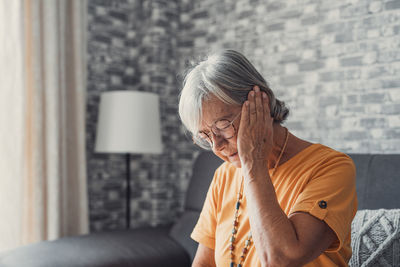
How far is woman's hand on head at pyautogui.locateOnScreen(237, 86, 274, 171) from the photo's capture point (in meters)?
1.20

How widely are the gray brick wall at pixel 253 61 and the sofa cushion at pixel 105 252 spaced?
711mm

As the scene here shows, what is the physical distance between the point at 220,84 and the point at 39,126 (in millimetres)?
1724

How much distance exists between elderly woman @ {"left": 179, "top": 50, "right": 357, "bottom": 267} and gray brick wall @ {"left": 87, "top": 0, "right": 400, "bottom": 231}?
0.67 m

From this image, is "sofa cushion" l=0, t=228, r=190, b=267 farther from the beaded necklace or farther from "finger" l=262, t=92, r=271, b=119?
"finger" l=262, t=92, r=271, b=119

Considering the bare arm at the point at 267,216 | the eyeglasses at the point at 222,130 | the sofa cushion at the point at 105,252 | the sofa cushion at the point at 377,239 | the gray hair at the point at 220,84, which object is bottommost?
the sofa cushion at the point at 105,252

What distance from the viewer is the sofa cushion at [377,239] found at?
1.47m

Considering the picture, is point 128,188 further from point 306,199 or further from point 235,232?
point 306,199

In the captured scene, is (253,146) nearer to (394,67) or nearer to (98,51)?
(394,67)

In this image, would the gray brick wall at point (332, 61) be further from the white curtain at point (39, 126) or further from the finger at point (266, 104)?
the white curtain at point (39, 126)

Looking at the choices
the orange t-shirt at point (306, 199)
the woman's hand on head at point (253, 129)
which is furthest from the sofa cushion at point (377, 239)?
the woman's hand on head at point (253, 129)

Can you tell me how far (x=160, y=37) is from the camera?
10.3 ft

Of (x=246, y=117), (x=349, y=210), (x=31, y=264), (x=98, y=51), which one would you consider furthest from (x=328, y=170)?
(x=98, y=51)

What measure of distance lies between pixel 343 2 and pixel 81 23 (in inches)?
63.3

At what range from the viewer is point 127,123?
8.73 feet
